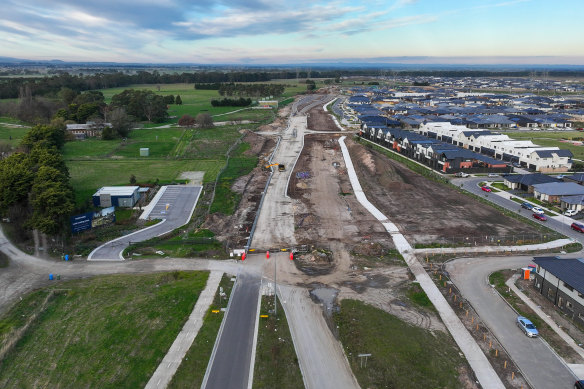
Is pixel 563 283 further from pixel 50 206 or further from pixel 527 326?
pixel 50 206

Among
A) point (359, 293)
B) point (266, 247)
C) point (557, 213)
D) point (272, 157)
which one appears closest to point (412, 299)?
point (359, 293)

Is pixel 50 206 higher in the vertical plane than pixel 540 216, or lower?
higher

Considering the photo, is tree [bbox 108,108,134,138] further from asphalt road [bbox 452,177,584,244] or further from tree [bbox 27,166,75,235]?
asphalt road [bbox 452,177,584,244]

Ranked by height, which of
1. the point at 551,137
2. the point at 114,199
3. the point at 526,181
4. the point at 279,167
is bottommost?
the point at 114,199

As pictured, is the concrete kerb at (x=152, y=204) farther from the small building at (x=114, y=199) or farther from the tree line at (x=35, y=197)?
the tree line at (x=35, y=197)

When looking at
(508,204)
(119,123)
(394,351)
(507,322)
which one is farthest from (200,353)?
(119,123)
